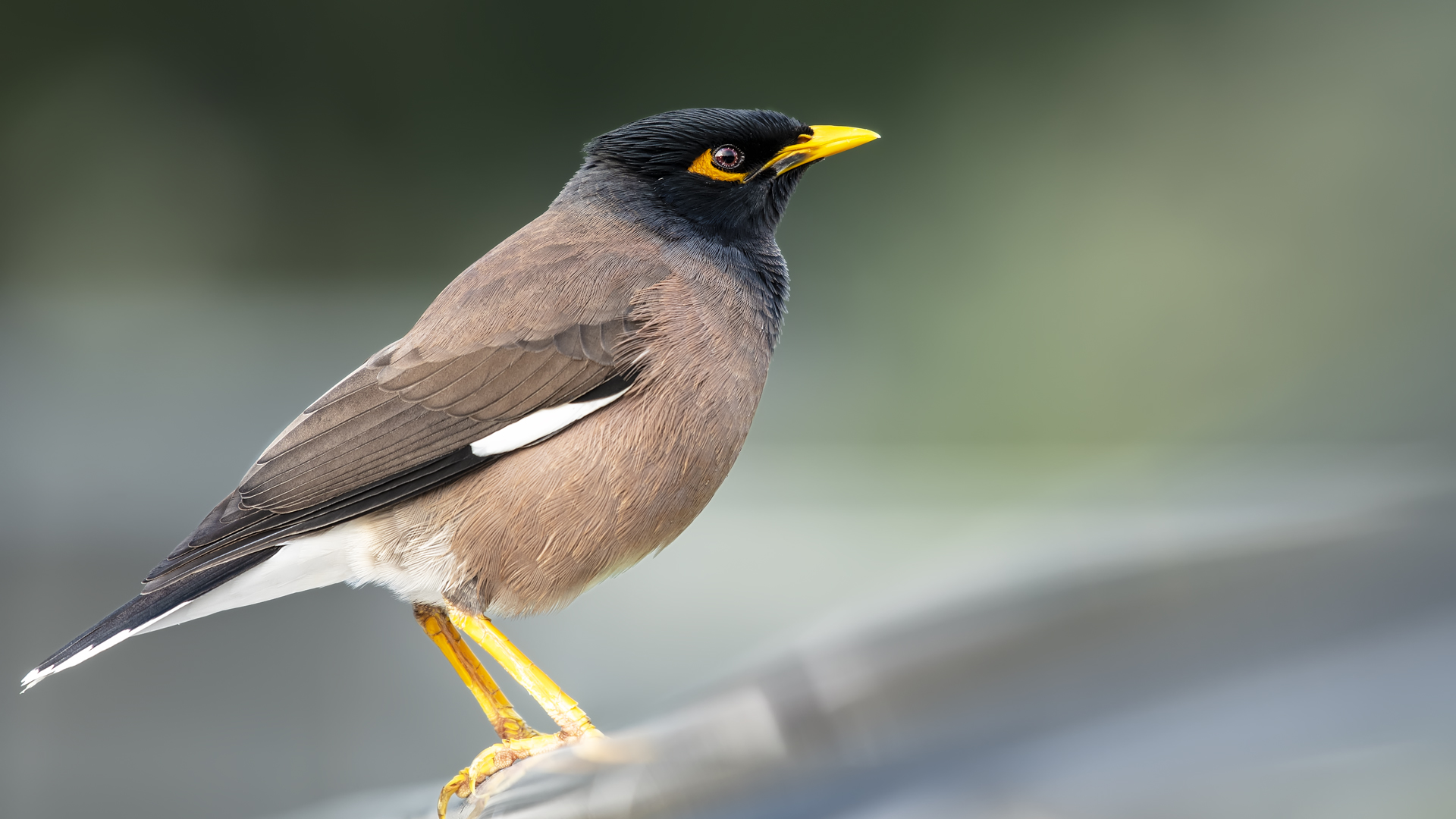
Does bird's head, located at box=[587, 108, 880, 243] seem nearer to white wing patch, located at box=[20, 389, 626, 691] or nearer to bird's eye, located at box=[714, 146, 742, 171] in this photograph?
bird's eye, located at box=[714, 146, 742, 171]

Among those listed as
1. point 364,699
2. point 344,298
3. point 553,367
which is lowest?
A: point 553,367

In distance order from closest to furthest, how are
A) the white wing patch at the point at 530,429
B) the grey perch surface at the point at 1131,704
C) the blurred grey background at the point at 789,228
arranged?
1. the grey perch surface at the point at 1131,704
2. the white wing patch at the point at 530,429
3. the blurred grey background at the point at 789,228

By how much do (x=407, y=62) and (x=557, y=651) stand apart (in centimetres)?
134

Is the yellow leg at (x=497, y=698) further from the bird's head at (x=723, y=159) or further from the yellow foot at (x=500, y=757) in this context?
the bird's head at (x=723, y=159)

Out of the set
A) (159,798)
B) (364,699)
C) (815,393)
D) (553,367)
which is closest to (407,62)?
(815,393)

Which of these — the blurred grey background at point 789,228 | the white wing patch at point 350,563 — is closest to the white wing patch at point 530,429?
the white wing patch at point 350,563

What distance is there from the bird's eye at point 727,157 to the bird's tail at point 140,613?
0.37 meters

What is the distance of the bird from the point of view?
590 mm

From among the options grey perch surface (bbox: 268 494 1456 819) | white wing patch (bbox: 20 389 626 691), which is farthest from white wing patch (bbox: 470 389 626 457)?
grey perch surface (bbox: 268 494 1456 819)

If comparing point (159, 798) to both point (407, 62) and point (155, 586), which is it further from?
point (407, 62)

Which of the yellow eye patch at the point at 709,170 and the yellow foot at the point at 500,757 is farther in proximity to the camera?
the yellow eye patch at the point at 709,170

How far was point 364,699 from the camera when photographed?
148cm

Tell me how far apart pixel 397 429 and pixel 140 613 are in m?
0.17

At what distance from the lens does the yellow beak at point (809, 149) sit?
67cm
